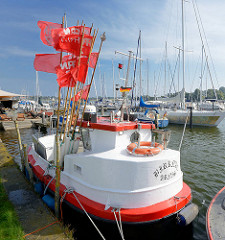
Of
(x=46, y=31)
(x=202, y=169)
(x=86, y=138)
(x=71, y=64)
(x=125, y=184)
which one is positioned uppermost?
(x=46, y=31)

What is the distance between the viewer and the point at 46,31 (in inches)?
216

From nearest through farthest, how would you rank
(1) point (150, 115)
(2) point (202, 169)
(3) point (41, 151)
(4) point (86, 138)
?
1. (4) point (86, 138)
2. (3) point (41, 151)
3. (2) point (202, 169)
4. (1) point (150, 115)

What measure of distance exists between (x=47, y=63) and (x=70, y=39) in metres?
1.10

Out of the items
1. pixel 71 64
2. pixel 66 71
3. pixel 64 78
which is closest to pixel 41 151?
pixel 64 78

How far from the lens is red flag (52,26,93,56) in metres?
5.36

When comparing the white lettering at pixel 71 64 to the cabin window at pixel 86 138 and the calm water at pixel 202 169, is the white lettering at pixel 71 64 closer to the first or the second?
the cabin window at pixel 86 138

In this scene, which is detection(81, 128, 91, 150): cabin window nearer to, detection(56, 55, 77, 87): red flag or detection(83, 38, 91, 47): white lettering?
detection(56, 55, 77, 87): red flag

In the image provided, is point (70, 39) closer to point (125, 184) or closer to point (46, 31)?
point (46, 31)

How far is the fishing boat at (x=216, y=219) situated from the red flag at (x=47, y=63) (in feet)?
20.8

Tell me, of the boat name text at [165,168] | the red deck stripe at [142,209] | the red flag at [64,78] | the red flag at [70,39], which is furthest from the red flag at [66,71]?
the boat name text at [165,168]

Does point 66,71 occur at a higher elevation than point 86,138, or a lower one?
higher

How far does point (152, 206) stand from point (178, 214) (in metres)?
0.85

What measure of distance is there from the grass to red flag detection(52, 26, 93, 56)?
16.7 feet

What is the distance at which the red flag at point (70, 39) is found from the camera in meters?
5.36
